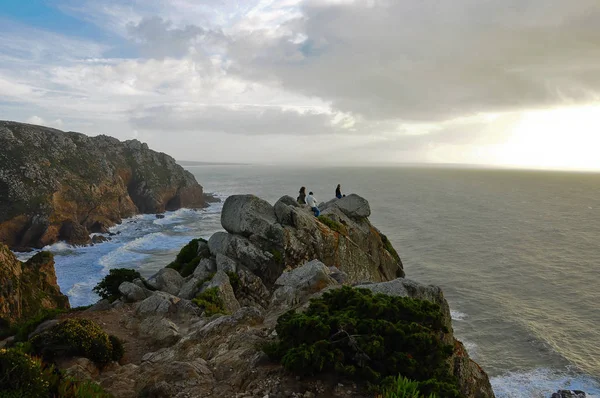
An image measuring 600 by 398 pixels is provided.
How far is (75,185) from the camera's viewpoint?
78125 millimetres

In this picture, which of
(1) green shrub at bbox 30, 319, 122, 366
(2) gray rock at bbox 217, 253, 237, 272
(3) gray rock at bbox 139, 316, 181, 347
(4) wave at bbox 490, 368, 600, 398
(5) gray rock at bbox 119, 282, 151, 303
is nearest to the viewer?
(1) green shrub at bbox 30, 319, 122, 366

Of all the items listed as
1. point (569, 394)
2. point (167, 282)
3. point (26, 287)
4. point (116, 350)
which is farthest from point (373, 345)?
point (26, 287)

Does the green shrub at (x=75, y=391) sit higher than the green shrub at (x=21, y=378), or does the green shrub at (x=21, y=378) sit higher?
the green shrub at (x=21, y=378)

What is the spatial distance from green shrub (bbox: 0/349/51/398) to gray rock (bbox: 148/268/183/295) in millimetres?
16159

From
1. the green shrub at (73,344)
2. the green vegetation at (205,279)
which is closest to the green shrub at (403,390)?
the green shrub at (73,344)

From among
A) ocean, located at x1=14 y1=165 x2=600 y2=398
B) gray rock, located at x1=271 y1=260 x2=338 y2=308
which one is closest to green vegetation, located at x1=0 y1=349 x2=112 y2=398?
gray rock, located at x1=271 y1=260 x2=338 y2=308

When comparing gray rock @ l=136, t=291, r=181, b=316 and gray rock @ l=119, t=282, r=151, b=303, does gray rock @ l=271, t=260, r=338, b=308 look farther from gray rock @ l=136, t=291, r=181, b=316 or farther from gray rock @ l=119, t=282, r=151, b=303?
gray rock @ l=119, t=282, r=151, b=303

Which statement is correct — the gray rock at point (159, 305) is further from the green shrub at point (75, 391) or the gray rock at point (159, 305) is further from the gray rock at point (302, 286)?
the green shrub at point (75, 391)

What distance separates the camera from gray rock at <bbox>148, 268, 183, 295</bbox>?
918 inches

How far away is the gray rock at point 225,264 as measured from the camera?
2364cm

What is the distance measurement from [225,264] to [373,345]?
16.5 m

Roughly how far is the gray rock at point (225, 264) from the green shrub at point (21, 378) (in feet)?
52.9

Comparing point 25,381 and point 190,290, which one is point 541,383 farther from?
point 25,381

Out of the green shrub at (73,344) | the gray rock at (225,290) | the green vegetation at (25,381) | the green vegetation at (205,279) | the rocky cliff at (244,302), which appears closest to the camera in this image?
the green vegetation at (25,381)
